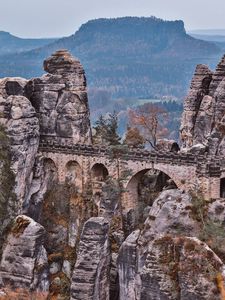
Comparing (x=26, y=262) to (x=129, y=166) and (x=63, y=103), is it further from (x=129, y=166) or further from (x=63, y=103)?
(x=63, y=103)

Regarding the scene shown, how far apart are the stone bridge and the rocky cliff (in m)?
0.19

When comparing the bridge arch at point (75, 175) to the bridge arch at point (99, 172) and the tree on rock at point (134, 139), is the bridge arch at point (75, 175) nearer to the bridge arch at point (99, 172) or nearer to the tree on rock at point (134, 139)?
the bridge arch at point (99, 172)

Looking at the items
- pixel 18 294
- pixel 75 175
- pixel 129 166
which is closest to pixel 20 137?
pixel 75 175

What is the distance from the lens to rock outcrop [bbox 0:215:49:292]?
42594mm

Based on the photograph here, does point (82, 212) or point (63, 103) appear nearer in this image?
point (82, 212)

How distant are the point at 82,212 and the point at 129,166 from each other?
491 centimetres

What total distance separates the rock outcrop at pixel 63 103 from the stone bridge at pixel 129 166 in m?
0.92

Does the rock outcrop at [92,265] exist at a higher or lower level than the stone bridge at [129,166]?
lower

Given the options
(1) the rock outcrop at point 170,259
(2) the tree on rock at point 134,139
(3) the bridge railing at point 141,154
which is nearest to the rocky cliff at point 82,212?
(1) the rock outcrop at point 170,259

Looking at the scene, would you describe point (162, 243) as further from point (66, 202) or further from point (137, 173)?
point (66, 202)

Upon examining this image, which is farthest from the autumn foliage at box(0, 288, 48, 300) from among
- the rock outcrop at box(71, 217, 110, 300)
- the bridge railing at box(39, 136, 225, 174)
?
the bridge railing at box(39, 136, 225, 174)

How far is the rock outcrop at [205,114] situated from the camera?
4634 centimetres

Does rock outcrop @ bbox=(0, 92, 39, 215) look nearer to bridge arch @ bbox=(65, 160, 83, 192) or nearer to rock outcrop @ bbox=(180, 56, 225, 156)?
bridge arch @ bbox=(65, 160, 83, 192)

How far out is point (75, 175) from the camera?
50.6 m
